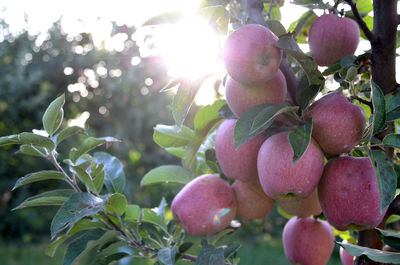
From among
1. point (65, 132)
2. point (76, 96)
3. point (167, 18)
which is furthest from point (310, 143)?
point (76, 96)

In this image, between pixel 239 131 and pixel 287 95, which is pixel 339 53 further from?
pixel 239 131

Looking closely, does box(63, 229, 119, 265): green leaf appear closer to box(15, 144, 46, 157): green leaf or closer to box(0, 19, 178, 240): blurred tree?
box(15, 144, 46, 157): green leaf

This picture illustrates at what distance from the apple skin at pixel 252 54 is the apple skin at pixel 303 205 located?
23 centimetres

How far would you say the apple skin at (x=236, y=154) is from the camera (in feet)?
1.98

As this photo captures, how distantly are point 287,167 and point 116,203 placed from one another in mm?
261

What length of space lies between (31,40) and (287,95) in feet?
13.6

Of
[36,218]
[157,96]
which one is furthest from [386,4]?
[36,218]

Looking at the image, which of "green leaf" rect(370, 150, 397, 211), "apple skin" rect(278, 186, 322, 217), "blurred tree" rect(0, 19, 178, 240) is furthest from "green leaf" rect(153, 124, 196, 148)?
"blurred tree" rect(0, 19, 178, 240)

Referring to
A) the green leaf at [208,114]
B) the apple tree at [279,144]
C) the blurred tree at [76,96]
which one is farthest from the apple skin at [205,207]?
the blurred tree at [76,96]

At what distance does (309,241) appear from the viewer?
726mm

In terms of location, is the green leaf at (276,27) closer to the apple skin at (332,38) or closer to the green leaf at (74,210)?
the apple skin at (332,38)

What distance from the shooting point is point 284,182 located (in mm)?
540

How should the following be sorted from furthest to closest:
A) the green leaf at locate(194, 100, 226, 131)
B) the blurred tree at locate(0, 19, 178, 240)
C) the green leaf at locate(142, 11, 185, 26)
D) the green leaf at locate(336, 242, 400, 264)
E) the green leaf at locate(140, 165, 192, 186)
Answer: the blurred tree at locate(0, 19, 178, 240)
the green leaf at locate(140, 165, 192, 186)
the green leaf at locate(194, 100, 226, 131)
the green leaf at locate(142, 11, 185, 26)
the green leaf at locate(336, 242, 400, 264)

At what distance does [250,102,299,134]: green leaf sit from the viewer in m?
0.48
